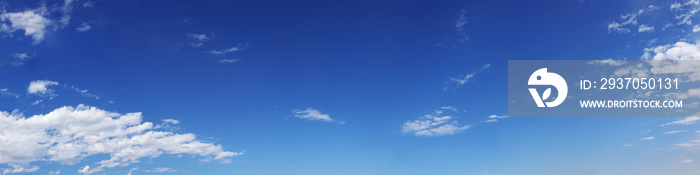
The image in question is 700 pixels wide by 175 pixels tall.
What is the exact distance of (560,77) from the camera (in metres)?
114

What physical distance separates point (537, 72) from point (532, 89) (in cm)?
485

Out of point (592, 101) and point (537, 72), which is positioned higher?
point (537, 72)

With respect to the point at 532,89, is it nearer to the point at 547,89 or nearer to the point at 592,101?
the point at 547,89

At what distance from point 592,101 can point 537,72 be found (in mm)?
14921

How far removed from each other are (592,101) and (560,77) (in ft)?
36.3

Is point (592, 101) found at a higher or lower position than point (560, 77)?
lower

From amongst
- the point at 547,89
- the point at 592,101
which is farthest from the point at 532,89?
the point at 592,101

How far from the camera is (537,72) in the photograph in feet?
374

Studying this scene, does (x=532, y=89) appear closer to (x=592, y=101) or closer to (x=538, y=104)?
(x=538, y=104)

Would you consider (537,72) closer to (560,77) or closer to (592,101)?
(560,77)

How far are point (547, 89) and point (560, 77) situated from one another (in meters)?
4.50

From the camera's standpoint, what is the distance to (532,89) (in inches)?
4550

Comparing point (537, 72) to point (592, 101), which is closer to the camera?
point (592, 101)

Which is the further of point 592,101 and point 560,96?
point 560,96
